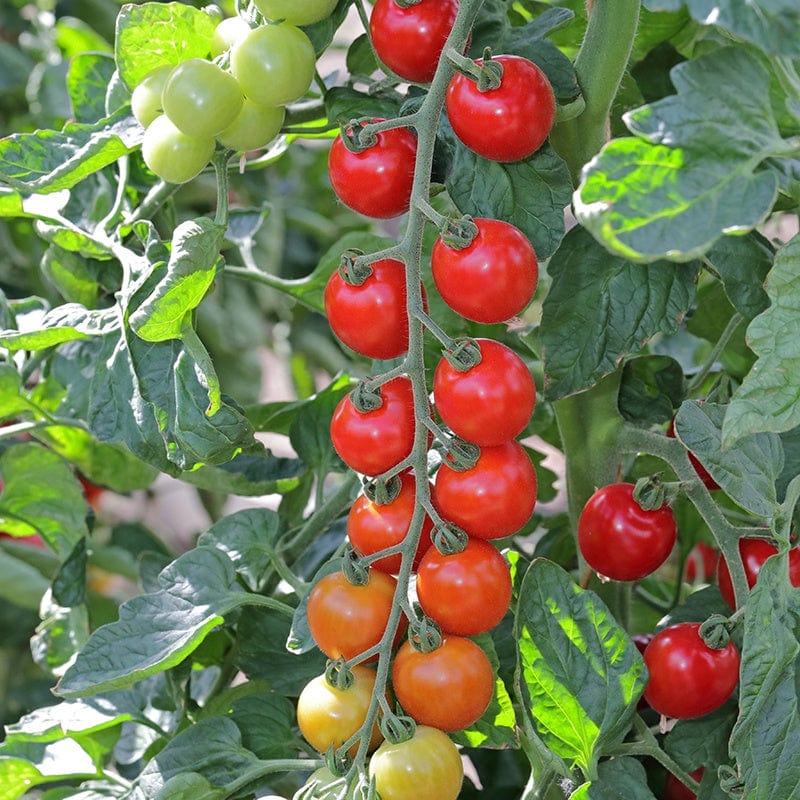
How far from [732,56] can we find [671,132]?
41 millimetres

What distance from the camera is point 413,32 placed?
1.42ft

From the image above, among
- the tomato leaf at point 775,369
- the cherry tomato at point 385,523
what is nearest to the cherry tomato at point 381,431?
the cherry tomato at point 385,523

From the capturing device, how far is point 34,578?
946 mm

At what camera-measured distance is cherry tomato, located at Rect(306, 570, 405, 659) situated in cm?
42

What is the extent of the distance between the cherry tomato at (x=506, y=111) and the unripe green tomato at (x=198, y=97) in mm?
97

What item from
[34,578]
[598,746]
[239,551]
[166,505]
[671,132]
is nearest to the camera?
[671,132]

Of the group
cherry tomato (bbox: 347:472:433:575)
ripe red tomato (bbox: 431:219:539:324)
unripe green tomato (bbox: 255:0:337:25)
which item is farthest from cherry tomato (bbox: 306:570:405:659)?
unripe green tomato (bbox: 255:0:337:25)

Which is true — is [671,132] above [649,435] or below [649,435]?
above

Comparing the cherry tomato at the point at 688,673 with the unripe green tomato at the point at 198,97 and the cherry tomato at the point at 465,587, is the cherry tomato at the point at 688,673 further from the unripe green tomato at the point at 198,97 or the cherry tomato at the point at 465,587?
the unripe green tomato at the point at 198,97

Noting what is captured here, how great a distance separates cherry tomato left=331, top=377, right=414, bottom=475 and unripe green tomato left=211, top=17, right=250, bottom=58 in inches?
7.2

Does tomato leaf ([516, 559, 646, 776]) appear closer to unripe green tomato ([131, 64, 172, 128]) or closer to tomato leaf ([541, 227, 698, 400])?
tomato leaf ([541, 227, 698, 400])

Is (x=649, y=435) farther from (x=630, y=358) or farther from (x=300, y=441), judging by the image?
(x=300, y=441)

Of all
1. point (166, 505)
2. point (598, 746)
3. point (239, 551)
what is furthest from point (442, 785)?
point (166, 505)

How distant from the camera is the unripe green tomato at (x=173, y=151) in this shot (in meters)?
0.47
